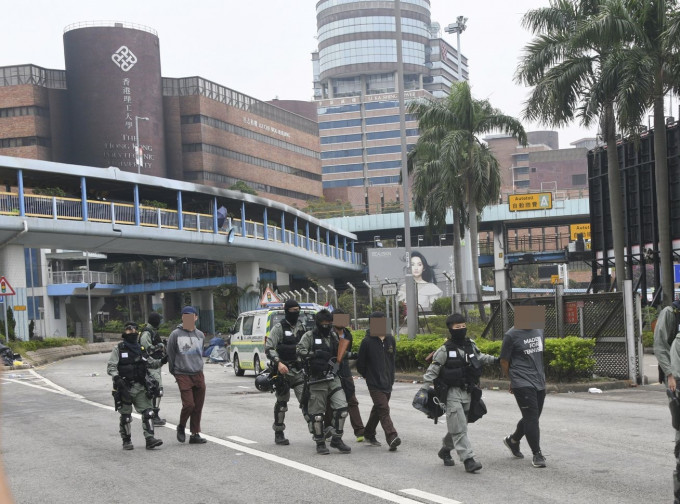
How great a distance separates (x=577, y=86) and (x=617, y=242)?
545 cm

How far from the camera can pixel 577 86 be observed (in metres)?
30.5

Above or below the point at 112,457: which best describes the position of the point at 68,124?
above

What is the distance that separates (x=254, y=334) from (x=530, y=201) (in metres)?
48.3

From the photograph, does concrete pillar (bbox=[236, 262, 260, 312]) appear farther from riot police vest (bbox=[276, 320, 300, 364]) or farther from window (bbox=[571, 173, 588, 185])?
window (bbox=[571, 173, 588, 185])

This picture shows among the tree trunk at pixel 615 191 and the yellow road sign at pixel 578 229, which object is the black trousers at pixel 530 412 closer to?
the tree trunk at pixel 615 191

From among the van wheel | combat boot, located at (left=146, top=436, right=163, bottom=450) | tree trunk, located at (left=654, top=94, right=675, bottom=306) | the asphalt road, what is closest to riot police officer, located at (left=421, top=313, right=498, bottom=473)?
the asphalt road

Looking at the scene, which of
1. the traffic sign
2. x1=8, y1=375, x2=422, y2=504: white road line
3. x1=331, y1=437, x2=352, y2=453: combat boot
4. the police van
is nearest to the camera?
x1=8, y1=375, x2=422, y2=504: white road line

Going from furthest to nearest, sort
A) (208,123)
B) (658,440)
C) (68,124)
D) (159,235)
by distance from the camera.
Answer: (208,123)
(68,124)
(159,235)
(658,440)

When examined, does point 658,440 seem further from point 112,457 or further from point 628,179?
point 628,179

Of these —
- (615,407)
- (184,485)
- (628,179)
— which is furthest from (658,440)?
(628,179)

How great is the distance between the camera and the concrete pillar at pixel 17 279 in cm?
4159

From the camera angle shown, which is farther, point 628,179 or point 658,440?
point 628,179

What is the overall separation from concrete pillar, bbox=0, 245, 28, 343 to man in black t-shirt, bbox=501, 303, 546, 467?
118ft

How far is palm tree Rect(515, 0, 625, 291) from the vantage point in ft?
95.8
